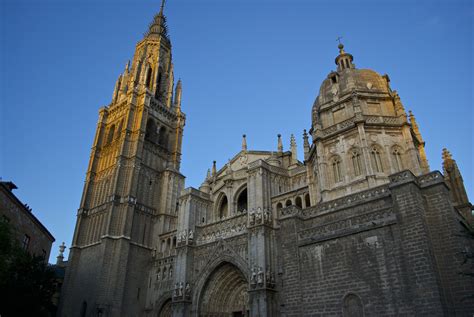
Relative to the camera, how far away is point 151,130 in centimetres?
4281

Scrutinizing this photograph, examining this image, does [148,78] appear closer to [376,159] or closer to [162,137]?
[162,137]

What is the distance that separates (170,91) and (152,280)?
24179 millimetres

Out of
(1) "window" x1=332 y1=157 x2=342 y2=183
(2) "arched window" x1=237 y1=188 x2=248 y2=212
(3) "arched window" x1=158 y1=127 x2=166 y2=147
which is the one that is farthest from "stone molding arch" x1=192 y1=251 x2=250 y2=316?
(3) "arched window" x1=158 y1=127 x2=166 y2=147

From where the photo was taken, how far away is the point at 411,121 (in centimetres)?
2703

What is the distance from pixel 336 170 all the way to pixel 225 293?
461 inches

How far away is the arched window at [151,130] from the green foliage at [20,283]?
73.3ft

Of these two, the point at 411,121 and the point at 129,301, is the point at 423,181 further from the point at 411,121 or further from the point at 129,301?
the point at 129,301

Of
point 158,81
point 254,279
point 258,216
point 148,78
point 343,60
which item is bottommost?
point 254,279

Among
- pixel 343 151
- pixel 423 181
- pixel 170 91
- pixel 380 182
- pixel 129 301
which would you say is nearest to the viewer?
pixel 423 181

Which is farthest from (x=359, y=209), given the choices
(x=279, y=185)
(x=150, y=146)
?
(x=150, y=146)

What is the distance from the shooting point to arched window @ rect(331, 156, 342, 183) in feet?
79.6

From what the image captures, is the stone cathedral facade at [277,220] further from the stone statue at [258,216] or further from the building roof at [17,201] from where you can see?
the building roof at [17,201]

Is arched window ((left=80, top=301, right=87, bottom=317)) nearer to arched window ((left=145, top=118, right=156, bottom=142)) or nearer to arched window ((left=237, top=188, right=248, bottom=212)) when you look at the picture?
arched window ((left=237, top=188, right=248, bottom=212))

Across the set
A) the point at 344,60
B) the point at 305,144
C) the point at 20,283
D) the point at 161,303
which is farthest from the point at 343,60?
the point at 20,283
